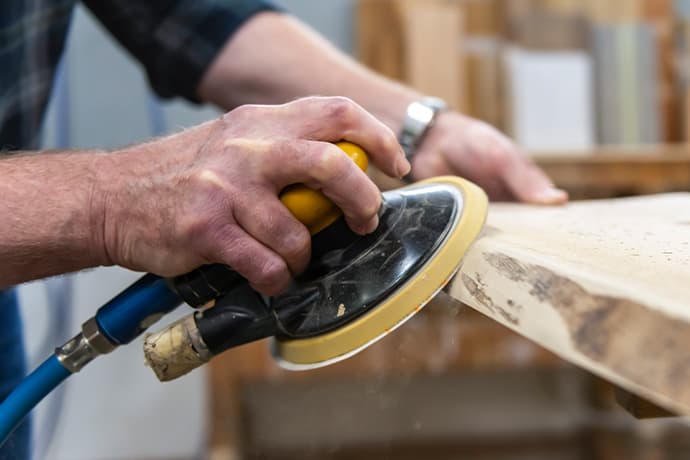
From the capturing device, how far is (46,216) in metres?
0.40

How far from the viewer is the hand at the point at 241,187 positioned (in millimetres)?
377

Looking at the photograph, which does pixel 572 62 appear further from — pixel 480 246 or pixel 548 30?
pixel 480 246

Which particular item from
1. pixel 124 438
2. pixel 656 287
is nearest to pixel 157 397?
pixel 124 438

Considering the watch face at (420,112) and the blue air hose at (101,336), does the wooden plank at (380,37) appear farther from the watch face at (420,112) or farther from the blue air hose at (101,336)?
the blue air hose at (101,336)

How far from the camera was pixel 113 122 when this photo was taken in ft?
4.42

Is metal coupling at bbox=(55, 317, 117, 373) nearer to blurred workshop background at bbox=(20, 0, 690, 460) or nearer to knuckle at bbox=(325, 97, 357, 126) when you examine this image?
knuckle at bbox=(325, 97, 357, 126)

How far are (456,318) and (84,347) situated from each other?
702 millimetres

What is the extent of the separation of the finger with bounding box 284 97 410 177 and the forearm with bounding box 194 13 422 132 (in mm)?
335

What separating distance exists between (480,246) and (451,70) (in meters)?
1.02

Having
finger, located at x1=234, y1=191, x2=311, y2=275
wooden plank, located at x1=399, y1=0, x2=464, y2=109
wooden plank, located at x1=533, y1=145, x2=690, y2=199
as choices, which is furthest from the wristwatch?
wooden plank, located at x1=399, y1=0, x2=464, y2=109

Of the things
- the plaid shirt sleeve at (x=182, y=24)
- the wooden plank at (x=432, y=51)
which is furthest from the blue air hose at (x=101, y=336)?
the wooden plank at (x=432, y=51)

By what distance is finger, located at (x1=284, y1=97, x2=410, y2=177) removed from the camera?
40cm

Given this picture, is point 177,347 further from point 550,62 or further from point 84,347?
point 550,62

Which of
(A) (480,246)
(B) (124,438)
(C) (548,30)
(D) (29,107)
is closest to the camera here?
(A) (480,246)
